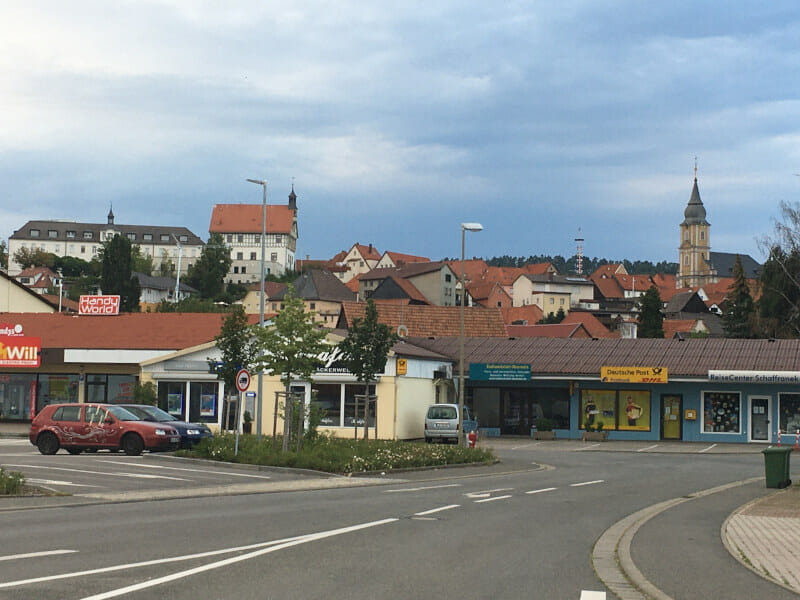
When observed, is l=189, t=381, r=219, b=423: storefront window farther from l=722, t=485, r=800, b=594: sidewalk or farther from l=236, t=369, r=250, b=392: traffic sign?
l=722, t=485, r=800, b=594: sidewalk

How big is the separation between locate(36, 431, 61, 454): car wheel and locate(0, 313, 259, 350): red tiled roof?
1901 centimetres

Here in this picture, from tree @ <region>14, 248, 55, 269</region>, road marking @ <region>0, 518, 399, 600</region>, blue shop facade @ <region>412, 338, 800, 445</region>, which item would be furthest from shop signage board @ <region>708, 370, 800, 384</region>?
tree @ <region>14, 248, 55, 269</region>

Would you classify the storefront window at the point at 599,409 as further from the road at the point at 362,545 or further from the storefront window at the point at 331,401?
the road at the point at 362,545

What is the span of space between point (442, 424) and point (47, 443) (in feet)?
55.8

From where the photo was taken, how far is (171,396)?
1885 inches

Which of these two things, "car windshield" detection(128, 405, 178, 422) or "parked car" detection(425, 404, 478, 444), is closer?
"car windshield" detection(128, 405, 178, 422)

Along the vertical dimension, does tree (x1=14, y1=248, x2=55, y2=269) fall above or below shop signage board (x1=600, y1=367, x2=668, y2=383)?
above

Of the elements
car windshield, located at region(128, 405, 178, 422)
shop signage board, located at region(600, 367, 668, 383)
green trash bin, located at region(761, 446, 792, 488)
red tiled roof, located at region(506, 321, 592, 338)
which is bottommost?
green trash bin, located at region(761, 446, 792, 488)

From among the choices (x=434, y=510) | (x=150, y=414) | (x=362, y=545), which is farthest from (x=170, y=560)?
(x=150, y=414)

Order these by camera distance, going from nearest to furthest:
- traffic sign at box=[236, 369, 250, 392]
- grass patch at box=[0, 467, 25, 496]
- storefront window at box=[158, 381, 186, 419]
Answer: grass patch at box=[0, 467, 25, 496] < traffic sign at box=[236, 369, 250, 392] < storefront window at box=[158, 381, 186, 419]

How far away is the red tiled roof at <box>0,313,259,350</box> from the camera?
2068 inches

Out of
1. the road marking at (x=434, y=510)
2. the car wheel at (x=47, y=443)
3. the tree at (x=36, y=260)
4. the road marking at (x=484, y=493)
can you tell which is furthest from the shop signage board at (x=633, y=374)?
the tree at (x=36, y=260)

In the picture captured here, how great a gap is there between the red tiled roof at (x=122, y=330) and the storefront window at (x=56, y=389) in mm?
1609

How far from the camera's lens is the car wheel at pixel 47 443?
32.1 metres
